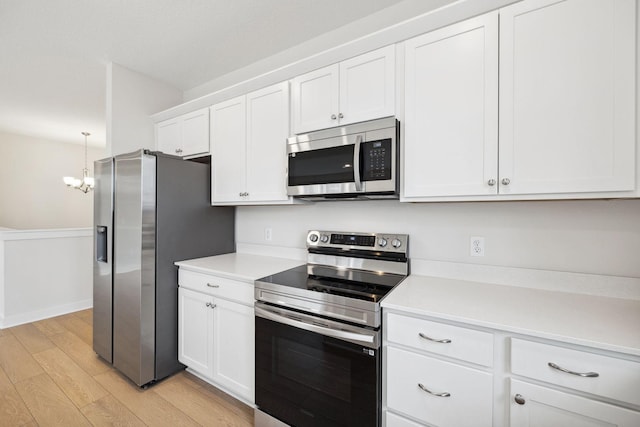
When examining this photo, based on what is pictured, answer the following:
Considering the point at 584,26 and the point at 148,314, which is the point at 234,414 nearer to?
the point at 148,314

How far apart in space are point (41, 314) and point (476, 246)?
466 centimetres

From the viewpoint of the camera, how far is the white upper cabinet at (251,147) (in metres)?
2.04

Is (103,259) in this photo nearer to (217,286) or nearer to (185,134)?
(217,286)

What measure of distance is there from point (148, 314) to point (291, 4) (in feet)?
7.95

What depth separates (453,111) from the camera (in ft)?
4.66

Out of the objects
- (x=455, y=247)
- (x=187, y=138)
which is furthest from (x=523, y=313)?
(x=187, y=138)

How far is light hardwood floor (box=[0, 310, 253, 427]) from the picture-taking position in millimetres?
1765

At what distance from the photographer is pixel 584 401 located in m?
0.94

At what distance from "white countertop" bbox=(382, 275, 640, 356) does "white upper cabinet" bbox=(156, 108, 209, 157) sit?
2.10 m

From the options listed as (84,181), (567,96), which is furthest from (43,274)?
(567,96)

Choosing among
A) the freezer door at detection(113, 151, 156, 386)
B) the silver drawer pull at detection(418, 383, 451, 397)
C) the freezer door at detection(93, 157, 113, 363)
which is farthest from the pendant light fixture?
the silver drawer pull at detection(418, 383, 451, 397)

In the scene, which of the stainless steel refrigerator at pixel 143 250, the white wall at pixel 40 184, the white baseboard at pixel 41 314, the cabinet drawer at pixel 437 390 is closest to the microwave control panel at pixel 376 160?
the cabinet drawer at pixel 437 390

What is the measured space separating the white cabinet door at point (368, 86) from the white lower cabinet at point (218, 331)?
126 cm

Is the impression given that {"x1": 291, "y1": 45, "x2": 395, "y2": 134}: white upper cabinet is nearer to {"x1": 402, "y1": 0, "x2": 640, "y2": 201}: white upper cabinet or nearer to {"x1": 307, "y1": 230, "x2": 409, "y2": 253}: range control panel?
{"x1": 402, "y1": 0, "x2": 640, "y2": 201}: white upper cabinet
